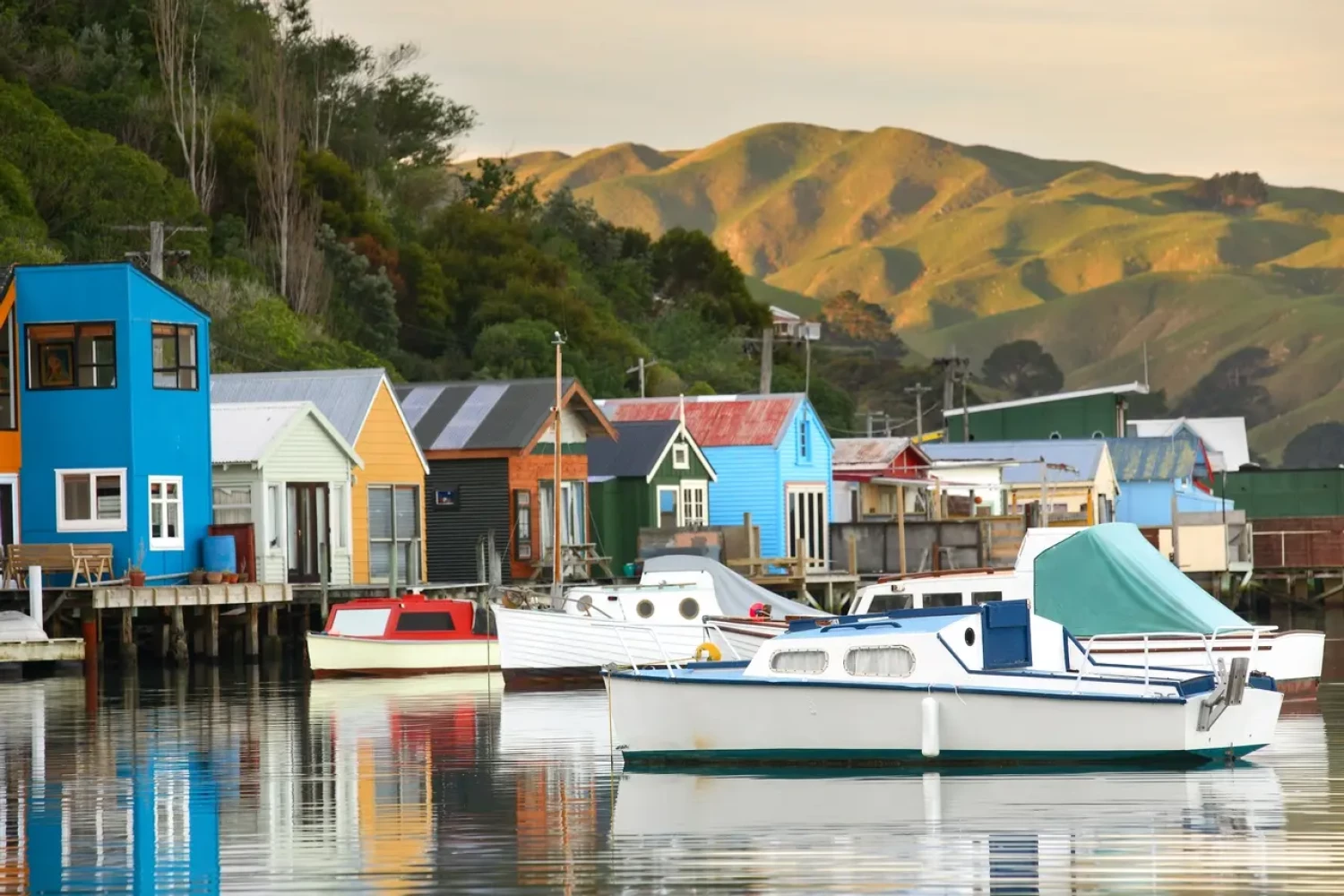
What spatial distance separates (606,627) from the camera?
44188mm

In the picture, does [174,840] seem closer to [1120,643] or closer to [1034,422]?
[1120,643]

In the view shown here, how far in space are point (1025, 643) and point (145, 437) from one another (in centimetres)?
2866

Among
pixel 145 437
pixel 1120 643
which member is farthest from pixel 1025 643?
pixel 145 437

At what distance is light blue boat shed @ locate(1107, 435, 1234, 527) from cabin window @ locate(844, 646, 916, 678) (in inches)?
2632

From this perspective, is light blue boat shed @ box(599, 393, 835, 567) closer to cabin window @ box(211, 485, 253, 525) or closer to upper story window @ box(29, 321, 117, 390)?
cabin window @ box(211, 485, 253, 525)

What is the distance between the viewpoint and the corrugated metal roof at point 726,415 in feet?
232

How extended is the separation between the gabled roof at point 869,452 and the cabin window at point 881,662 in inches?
1999

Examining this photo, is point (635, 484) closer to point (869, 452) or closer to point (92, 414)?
point (869, 452)

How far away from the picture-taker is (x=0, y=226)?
6612 centimetres

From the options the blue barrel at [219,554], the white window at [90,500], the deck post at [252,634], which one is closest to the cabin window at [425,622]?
the deck post at [252,634]

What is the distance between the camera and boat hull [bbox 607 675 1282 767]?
25.3m

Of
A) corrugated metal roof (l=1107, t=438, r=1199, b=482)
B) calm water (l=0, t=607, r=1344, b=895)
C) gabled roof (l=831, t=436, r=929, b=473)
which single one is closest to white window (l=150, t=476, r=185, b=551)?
calm water (l=0, t=607, r=1344, b=895)

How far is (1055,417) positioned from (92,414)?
6129 cm

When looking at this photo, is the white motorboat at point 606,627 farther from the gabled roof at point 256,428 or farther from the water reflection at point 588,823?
the gabled roof at point 256,428
